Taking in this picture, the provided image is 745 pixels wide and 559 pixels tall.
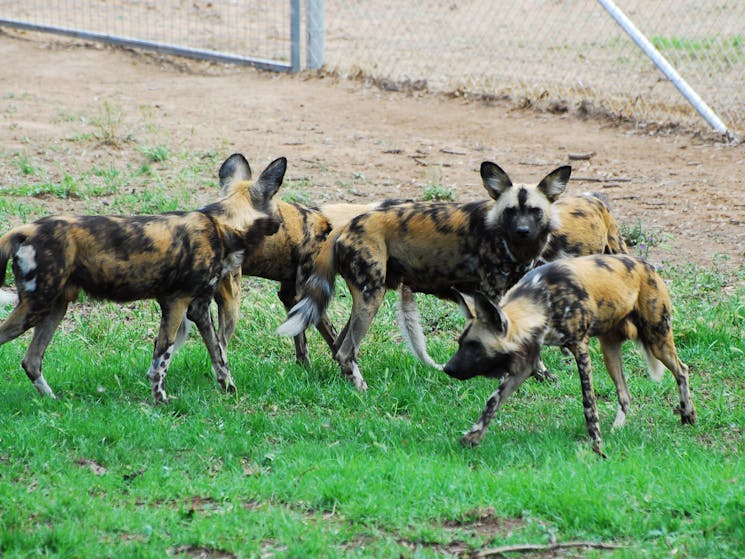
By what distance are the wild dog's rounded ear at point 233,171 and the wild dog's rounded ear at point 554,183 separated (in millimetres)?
1423

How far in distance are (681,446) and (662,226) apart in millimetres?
3035

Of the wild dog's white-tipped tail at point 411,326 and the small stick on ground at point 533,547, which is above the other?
the small stick on ground at point 533,547

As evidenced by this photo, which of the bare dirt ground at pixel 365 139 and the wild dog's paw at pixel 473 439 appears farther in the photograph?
the bare dirt ground at pixel 365 139

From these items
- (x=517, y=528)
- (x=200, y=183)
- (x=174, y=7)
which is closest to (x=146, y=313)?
(x=200, y=183)

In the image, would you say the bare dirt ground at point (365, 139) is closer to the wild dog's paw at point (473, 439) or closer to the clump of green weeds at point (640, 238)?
the clump of green weeds at point (640, 238)

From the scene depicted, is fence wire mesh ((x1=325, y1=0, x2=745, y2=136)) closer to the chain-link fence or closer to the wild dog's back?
the chain-link fence

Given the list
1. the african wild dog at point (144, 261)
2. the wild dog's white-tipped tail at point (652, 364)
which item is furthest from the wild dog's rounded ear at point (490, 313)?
the african wild dog at point (144, 261)

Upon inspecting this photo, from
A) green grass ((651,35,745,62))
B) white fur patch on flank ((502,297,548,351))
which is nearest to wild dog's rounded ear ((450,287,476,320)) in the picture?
white fur patch on flank ((502,297,548,351))

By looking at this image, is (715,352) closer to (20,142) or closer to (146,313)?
(146,313)

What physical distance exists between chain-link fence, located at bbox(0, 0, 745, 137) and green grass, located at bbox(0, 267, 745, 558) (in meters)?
4.14

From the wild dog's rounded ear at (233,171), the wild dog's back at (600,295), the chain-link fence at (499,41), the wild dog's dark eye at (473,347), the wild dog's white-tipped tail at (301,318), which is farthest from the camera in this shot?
the chain-link fence at (499,41)

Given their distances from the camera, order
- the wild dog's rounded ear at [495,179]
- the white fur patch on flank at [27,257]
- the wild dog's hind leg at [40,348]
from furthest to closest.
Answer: the wild dog's rounded ear at [495,179], the wild dog's hind leg at [40,348], the white fur patch on flank at [27,257]

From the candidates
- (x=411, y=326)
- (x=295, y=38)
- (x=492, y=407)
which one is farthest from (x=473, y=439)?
(x=295, y=38)

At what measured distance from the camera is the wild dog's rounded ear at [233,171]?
5273mm
